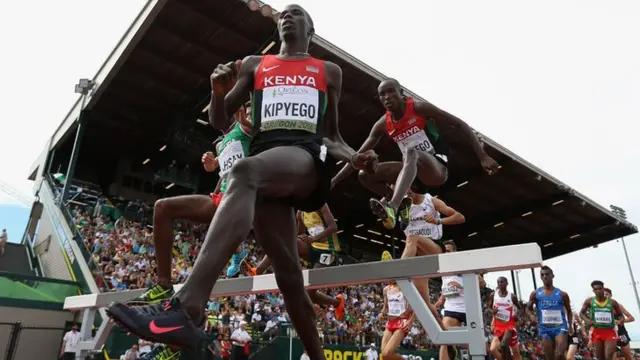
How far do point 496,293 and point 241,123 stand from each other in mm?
6438

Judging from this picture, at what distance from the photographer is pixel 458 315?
6434 mm

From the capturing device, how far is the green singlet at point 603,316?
815 cm

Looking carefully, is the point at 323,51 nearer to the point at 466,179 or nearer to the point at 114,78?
the point at 114,78

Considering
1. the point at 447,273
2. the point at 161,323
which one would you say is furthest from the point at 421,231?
the point at 161,323

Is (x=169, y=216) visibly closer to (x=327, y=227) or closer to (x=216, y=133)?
(x=327, y=227)

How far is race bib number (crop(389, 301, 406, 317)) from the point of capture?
644 centimetres

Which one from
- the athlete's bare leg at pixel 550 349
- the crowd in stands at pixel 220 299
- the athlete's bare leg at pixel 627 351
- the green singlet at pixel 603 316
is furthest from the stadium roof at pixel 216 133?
the athlete's bare leg at pixel 627 351

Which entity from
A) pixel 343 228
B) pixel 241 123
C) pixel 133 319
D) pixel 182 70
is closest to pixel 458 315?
pixel 241 123

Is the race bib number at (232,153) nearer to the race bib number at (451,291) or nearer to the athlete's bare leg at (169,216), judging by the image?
the athlete's bare leg at (169,216)

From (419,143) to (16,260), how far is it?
52.4ft

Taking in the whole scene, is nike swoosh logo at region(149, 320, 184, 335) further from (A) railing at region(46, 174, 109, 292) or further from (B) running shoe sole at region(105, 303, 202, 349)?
(A) railing at region(46, 174, 109, 292)

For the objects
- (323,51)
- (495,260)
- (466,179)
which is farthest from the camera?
(466,179)

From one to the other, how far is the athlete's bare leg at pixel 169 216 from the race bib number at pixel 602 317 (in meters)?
7.57

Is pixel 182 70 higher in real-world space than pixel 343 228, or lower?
higher
